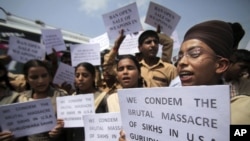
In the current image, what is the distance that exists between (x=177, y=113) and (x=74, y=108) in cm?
160

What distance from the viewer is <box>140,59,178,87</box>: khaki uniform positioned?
3.53m

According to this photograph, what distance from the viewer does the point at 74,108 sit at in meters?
2.79

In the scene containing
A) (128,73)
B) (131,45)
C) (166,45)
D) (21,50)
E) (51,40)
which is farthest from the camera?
(51,40)

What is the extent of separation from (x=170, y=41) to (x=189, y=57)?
2.85m

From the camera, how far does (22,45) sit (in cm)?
423

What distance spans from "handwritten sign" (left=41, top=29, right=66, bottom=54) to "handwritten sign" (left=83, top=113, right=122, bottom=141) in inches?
103

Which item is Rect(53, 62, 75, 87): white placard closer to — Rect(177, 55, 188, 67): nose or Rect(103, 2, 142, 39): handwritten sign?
Rect(103, 2, 142, 39): handwritten sign

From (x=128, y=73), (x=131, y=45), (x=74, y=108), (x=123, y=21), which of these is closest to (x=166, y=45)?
(x=131, y=45)

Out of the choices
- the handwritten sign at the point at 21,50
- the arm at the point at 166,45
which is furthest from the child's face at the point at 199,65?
the handwritten sign at the point at 21,50

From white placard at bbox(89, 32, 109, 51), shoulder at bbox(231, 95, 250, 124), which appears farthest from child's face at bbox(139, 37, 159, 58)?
shoulder at bbox(231, 95, 250, 124)

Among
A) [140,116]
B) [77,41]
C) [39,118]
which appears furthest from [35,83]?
[77,41]

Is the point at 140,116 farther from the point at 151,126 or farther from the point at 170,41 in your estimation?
the point at 170,41

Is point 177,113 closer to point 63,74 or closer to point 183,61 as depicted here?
point 183,61

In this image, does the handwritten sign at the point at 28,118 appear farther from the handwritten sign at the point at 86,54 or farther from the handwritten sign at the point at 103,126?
the handwritten sign at the point at 86,54
